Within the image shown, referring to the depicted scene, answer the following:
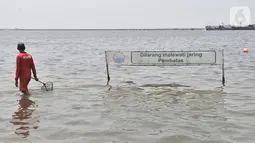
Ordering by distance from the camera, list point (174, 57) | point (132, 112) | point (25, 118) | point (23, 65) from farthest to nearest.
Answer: point (174, 57), point (23, 65), point (132, 112), point (25, 118)

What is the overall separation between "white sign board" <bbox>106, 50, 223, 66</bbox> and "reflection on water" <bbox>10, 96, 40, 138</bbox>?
18.0 feet

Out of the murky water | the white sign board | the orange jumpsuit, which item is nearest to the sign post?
the white sign board

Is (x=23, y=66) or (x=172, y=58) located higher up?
(x=23, y=66)

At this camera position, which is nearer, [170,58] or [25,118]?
[25,118]

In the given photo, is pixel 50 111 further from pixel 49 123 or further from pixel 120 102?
pixel 120 102

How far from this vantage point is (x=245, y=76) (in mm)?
18984

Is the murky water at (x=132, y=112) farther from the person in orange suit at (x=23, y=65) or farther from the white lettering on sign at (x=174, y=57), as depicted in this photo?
the white lettering on sign at (x=174, y=57)

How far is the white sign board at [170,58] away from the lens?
49.4ft

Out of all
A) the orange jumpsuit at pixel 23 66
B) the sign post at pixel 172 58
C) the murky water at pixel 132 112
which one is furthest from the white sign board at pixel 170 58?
the orange jumpsuit at pixel 23 66

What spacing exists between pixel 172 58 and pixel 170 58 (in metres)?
0.09

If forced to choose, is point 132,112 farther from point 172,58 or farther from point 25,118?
point 172,58

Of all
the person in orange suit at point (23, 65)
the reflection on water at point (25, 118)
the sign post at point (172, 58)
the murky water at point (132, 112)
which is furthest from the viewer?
the sign post at point (172, 58)

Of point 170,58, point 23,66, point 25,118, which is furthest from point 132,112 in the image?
point 170,58

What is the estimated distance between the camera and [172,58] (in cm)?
1535
